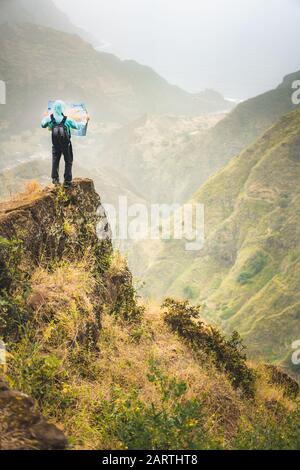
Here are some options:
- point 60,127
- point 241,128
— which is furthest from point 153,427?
point 241,128

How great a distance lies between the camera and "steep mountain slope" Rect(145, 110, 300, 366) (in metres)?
58.2

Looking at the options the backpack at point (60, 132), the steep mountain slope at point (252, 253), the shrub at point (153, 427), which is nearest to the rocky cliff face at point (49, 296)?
the shrub at point (153, 427)

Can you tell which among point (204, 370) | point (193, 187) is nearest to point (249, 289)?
point (204, 370)

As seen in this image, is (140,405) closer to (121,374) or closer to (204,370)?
(121,374)

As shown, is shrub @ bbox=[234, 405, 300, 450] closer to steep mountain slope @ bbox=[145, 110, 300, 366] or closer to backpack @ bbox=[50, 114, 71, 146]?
backpack @ bbox=[50, 114, 71, 146]

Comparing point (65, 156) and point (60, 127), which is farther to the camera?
point (65, 156)

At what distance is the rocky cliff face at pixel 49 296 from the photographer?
16.6ft

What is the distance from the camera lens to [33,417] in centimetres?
491

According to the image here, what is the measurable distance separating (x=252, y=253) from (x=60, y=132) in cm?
7046

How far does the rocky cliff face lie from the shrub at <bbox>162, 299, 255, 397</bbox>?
1.20 m

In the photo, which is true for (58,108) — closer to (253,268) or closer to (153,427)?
(153,427)

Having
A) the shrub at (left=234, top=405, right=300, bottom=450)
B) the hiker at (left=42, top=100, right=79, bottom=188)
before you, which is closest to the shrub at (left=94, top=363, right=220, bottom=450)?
the shrub at (left=234, top=405, right=300, bottom=450)

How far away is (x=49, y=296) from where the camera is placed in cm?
743
